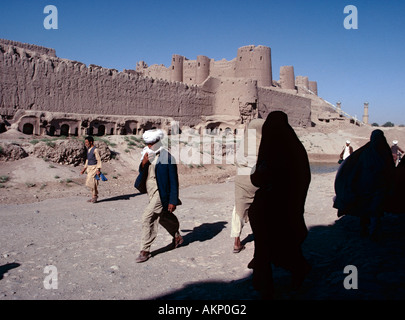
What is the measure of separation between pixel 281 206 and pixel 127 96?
17.6 meters

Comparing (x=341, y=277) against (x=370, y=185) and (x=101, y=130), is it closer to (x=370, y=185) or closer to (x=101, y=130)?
(x=370, y=185)

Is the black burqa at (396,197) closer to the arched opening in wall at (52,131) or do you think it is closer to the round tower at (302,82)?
the arched opening in wall at (52,131)

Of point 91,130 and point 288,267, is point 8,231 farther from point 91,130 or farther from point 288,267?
point 91,130

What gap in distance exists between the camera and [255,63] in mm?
32906

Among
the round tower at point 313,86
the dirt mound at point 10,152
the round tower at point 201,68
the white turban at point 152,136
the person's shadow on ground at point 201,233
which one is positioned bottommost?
the person's shadow on ground at point 201,233

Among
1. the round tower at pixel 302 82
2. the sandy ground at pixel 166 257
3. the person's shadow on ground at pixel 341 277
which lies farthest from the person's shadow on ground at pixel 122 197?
the round tower at pixel 302 82

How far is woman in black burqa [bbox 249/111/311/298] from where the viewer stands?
111 inches

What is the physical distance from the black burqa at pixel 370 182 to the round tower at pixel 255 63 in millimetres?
29508

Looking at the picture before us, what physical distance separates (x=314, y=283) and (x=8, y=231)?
470cm

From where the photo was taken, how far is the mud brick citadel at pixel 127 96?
46.6ft

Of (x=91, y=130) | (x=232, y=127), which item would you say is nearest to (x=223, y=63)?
(x=232, y=127)

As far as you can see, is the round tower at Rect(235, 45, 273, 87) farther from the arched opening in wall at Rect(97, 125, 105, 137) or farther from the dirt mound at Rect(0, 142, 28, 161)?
the dirt mound at Rect(0, 142, 28, 161)
